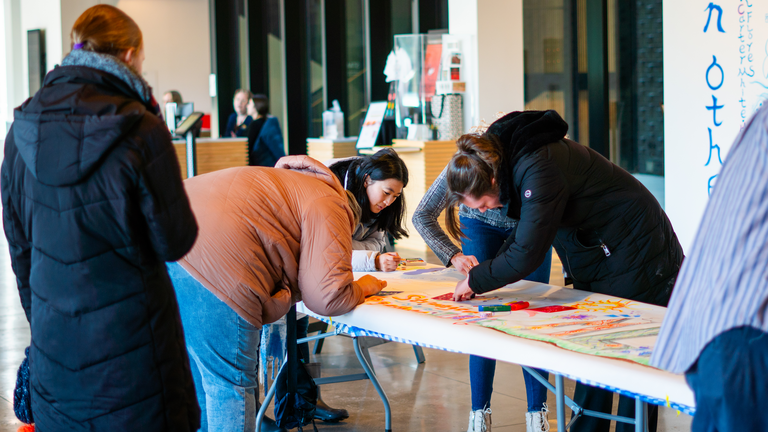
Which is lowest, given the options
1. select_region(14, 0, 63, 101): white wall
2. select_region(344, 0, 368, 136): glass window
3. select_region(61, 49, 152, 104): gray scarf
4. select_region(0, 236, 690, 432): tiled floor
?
select_region(0, 236, 690, 432): tiled floor

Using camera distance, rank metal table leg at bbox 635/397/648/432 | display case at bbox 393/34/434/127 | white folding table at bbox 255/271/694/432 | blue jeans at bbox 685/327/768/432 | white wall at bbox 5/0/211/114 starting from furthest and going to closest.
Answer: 1. white wall at bbox 5/0/211/114
2. display case at bbox 393/34/434/127
3. metal table leg at bbox 635/397/648/432
4. white folding table at bbox 255/271/694/432
5. blue jeans at bbox 685/327/768/432

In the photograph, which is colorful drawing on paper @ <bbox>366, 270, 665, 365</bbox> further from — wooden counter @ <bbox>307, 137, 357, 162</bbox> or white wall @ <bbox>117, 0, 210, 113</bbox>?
white wall @ <bbox>117, 0, 210, 113</bbox>

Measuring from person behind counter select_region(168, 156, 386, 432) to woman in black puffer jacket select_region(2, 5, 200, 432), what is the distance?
0.42 m

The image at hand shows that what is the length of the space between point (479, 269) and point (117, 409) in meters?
1.19

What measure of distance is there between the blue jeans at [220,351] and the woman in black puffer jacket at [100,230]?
0.43m

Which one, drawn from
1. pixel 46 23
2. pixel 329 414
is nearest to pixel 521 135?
pixel 329 414

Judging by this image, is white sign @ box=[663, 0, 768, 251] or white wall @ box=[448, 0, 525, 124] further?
white wall @ box=[448, 0, 525, 124]

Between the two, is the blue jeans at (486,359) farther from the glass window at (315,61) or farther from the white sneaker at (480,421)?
the glass window at (315,61)

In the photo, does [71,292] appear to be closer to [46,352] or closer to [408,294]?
[46,352]

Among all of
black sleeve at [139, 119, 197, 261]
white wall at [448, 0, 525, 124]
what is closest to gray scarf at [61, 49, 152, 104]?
black sleeve at [139, 119, 197, 261]

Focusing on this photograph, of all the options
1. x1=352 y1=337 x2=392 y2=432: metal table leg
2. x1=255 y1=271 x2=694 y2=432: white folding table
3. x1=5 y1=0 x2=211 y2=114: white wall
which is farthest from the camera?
x1=5 y1=0 x2=211 y2=114: white wall

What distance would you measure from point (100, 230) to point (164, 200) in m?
0.14

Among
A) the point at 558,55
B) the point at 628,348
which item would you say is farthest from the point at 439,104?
the point at 628,348

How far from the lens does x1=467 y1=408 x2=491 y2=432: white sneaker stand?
276 cm
